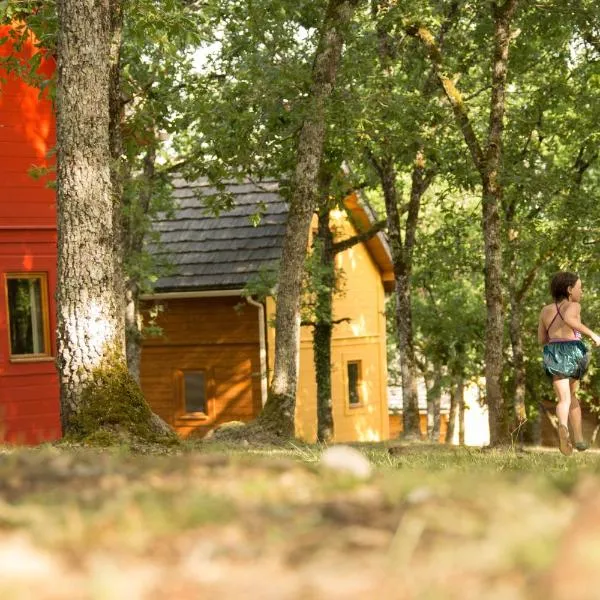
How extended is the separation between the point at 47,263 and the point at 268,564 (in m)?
20.9

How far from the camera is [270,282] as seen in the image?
2736 centimetres

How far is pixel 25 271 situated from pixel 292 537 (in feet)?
67.1

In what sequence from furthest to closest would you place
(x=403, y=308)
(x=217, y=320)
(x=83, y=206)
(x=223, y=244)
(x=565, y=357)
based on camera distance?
(x=217, y=320) → (x=223, y=244) → (x=403, y=308) → (x=565, y=357) → (x=83, y=206)

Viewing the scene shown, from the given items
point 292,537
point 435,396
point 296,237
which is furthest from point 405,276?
point 292,537

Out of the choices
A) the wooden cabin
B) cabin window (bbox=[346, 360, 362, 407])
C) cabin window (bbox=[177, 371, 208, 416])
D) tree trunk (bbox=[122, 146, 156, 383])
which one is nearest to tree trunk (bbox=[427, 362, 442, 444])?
cabin window (bbox=[346, 360, 362, 407])

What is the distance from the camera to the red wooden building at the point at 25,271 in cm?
2295

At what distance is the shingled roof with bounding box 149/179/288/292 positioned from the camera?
31.3 meters

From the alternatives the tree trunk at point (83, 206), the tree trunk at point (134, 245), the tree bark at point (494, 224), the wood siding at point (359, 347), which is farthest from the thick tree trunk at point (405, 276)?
the tree trunk at point (83, 206)

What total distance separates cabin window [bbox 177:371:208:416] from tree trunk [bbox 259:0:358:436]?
16601 millimetres

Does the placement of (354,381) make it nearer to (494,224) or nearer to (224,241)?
(224,241)

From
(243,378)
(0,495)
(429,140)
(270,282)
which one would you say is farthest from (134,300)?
(0,495)

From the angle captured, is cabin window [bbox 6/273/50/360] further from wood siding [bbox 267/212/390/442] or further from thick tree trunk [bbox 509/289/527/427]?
wood siding [bbox 267/212/390/442]

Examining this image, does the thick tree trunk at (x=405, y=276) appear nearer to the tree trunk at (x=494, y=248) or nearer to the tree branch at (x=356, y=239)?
the tree branch at (x=356, y=239)

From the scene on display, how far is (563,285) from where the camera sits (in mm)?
12922
